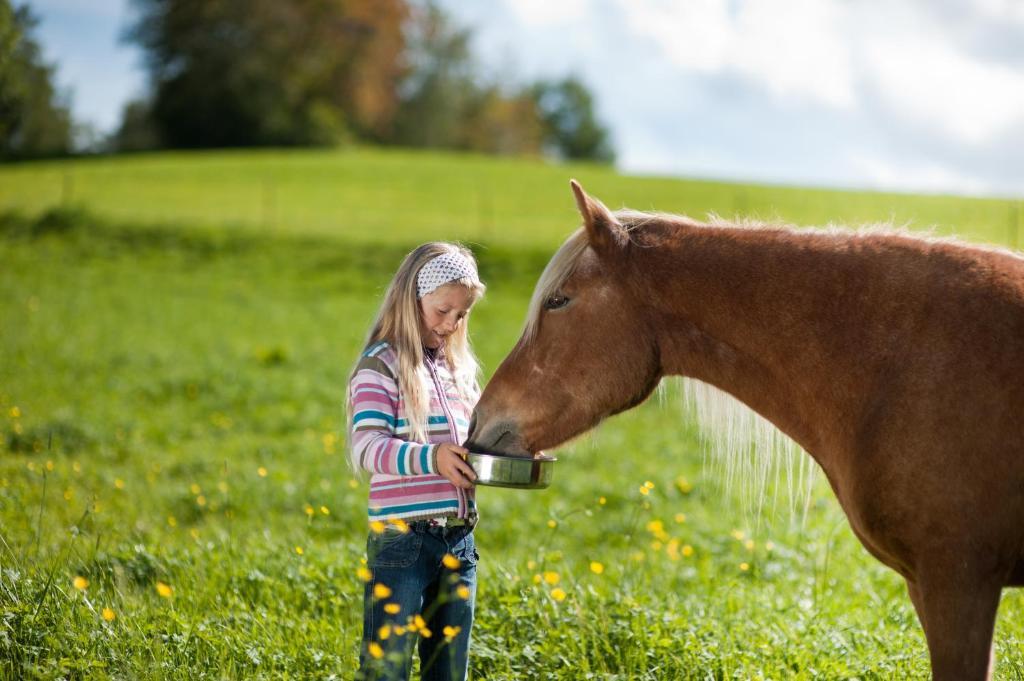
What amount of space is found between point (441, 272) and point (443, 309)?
15cm

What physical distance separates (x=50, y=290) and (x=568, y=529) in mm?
14670

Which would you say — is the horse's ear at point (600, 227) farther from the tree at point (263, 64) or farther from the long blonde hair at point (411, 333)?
the tree at point (263, 64)

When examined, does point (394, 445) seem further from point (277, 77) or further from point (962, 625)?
point (277, 77)

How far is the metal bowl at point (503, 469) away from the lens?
3152mm

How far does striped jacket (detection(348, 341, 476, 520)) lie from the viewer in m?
3.33

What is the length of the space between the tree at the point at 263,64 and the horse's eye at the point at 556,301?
5463 cm

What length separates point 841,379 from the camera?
317 cm

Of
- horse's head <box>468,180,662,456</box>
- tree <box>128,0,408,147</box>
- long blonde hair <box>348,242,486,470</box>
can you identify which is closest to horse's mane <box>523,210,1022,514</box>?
horse's head <box>468,180,662,456</box>

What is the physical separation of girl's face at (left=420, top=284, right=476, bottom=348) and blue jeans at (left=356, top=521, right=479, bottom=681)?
753mm

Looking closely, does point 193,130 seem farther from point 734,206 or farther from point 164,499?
point 164,499

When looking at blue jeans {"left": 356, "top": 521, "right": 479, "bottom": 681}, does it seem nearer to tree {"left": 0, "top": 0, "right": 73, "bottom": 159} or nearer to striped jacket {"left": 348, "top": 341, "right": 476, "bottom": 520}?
striped jacket {"left": 348, "top": 341, "right": 476, "bottom": 520}

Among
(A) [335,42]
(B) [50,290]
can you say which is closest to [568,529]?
(B) [50,290]

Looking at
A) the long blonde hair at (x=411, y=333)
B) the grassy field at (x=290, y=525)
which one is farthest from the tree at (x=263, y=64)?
the long blonde hair at (x=411, y=333)

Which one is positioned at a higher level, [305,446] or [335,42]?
[335,42]
